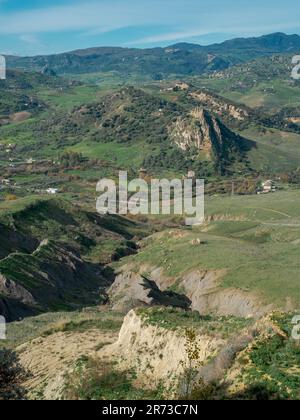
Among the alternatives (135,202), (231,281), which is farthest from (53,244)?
(135,202)

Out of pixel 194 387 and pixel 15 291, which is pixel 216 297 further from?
pixel 194 387

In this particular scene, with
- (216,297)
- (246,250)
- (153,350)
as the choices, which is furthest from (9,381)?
(246,250)

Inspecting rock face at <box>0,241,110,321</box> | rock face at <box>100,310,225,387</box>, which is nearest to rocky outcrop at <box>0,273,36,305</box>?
rock face at <box>0,241,110,321</box>

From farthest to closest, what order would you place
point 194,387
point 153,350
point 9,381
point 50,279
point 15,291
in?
point 50,279
point 15,291
point 153,350
point 9,381
point 194,387

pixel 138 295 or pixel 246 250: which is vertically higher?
pixel 246 250

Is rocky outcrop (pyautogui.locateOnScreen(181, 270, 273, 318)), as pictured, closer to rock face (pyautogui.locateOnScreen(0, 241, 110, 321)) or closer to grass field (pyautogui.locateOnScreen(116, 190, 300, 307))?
grass field (pyautogui.locateOnScreen(116, 190, 300, 307))

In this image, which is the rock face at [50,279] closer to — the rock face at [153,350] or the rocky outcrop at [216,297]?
the rocky outcrop at [216,297]

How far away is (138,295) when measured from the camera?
62406 mm

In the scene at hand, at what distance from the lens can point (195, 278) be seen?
7075 centimetres

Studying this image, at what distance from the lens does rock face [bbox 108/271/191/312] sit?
189 feet

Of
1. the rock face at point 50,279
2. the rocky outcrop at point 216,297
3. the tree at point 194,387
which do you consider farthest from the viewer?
the rock face at point 50,279

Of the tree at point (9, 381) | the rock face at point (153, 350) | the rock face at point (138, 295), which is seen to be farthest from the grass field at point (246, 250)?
the tree at point (9, 381)

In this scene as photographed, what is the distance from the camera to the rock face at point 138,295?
57591 millimetres
